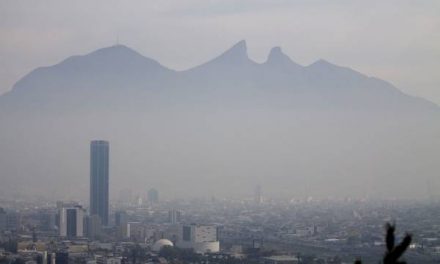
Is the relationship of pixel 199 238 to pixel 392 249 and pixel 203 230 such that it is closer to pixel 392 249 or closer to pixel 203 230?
pixel 203 230

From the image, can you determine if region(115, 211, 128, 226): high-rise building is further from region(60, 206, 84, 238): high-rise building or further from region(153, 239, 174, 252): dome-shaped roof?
region(153, 239, 174, 252): dome-shaped roof

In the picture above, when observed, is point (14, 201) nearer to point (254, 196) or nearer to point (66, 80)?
point (254, 196)

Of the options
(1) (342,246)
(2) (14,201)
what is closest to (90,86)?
(2) (14,201)

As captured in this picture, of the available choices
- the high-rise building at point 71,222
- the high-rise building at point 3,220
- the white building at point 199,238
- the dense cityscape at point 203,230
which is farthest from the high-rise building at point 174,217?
the white building at point 199,238

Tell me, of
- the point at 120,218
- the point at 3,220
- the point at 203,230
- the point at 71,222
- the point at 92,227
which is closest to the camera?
the point at 203,230

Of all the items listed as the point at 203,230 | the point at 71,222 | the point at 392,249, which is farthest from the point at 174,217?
the point at 392,249

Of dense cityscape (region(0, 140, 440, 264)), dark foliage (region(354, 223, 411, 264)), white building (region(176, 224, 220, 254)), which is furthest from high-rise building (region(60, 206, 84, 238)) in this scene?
dark foliage (region(354, 223, 411, 264))

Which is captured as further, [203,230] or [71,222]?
[71,222]

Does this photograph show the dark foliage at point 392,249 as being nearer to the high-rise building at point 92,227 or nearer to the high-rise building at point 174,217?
the high-rise building at point 92,227
